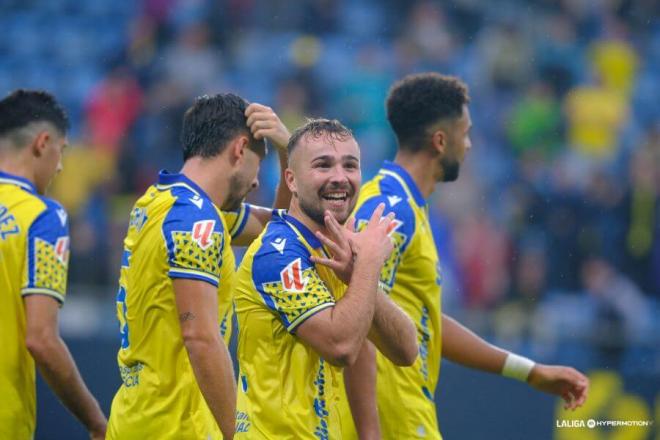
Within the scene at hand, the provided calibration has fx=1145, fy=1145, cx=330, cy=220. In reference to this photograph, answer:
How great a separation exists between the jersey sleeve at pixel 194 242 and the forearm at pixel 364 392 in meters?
0.70

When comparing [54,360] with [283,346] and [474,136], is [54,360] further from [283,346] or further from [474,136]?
[474,136]

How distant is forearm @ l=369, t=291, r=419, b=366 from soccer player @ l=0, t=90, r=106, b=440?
1636 millimetres

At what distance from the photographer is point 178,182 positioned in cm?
519

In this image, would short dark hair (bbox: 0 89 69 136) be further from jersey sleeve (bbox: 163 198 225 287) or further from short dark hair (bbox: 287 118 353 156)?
short dark hair (bbox: 287 118 353 156)

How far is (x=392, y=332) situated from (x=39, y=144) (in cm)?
241

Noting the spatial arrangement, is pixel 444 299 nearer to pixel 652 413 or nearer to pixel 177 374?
pixel 652 413

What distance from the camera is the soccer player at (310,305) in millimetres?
4293

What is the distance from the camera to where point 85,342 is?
9.68 metres

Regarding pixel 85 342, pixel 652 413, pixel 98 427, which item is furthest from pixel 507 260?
pixel 98 427

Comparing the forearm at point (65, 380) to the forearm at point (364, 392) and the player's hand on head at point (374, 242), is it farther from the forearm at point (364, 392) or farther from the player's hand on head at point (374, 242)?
the player's hand on head at point (374, 242)

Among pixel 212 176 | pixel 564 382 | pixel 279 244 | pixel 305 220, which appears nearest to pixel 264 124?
pixel 212 176

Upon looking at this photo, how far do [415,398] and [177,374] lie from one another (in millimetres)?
1416

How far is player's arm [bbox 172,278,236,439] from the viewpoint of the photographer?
15.7ft

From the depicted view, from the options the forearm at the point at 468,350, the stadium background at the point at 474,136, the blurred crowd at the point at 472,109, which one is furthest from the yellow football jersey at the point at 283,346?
the blurred crowd at the point at 472,109
